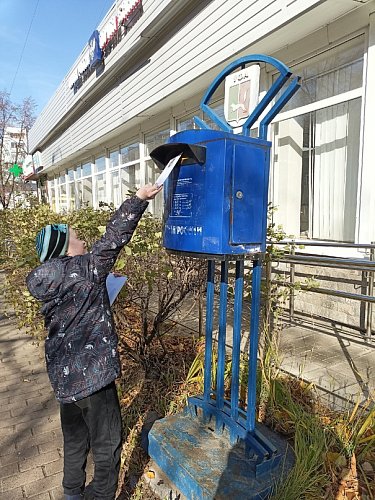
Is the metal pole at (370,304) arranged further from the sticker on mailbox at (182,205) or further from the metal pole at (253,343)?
the sticker on mailbox at (182,205)

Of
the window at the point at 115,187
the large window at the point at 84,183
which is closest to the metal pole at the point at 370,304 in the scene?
the window at the point at 115,187

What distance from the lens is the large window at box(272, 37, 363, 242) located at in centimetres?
454

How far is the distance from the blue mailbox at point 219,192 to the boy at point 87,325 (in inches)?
9.0

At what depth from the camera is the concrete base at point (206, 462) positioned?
1879 mm

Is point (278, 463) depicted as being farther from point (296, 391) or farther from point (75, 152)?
point (75, 152)

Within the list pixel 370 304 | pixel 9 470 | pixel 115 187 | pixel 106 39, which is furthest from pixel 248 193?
pixel 115 187

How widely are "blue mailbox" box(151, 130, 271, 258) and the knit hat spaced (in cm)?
60

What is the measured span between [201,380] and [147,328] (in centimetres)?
73

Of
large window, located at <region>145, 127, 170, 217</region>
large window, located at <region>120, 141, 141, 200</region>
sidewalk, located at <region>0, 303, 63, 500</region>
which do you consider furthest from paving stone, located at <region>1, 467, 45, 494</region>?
large window, located at <region>120, 141, 141, 200</region>

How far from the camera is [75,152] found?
15273mm

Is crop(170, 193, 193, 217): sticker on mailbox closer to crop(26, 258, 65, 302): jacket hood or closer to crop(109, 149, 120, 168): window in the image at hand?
crop(26, 258, 65, 302): jacket hood

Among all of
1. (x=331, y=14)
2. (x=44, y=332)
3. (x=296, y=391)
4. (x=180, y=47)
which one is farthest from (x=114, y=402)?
(x=180, y=47)

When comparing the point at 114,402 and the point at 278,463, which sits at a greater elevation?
the point at 114,402

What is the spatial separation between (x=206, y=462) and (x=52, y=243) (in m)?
1.46
